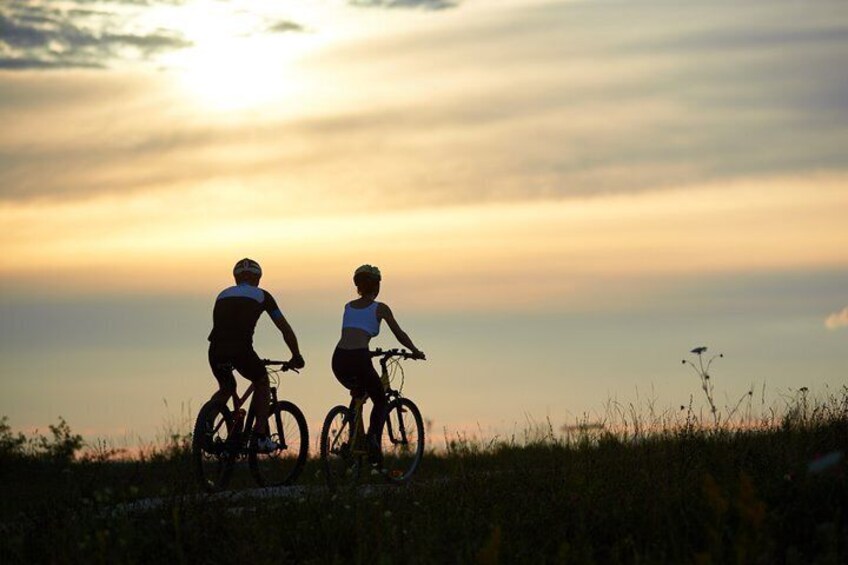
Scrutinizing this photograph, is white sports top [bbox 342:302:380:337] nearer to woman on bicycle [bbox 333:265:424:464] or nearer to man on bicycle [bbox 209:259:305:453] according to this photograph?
woman on bicycle [bbox 333:265:424:464]

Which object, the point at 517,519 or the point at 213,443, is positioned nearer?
the point at 517,519

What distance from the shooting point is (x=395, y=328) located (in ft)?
47.9

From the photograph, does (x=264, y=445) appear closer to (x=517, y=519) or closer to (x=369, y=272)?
(x=369, y=272)

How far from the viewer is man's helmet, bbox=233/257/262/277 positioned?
14.3 m

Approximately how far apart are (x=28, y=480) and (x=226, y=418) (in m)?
8.63

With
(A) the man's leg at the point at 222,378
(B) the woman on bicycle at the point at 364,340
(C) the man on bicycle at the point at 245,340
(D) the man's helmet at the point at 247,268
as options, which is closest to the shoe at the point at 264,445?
(C) the man on bicycle at the point at 245,340

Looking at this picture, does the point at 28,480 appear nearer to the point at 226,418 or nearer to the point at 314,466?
the point at 314,466

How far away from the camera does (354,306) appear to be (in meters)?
14.5

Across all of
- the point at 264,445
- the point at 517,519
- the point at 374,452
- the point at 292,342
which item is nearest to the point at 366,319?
the point at 292,342

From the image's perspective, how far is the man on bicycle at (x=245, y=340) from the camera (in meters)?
14.1

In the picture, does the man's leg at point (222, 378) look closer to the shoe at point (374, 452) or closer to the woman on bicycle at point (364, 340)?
the woman on bicycle at point (364, 340)

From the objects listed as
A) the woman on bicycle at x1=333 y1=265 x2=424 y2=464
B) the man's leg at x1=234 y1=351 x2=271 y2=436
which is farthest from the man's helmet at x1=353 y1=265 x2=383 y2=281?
the man's leg at x1=234 y1=351 x2=271 y2=436

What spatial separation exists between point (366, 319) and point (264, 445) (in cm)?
197

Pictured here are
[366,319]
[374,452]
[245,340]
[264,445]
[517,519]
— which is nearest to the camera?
[517,519]
